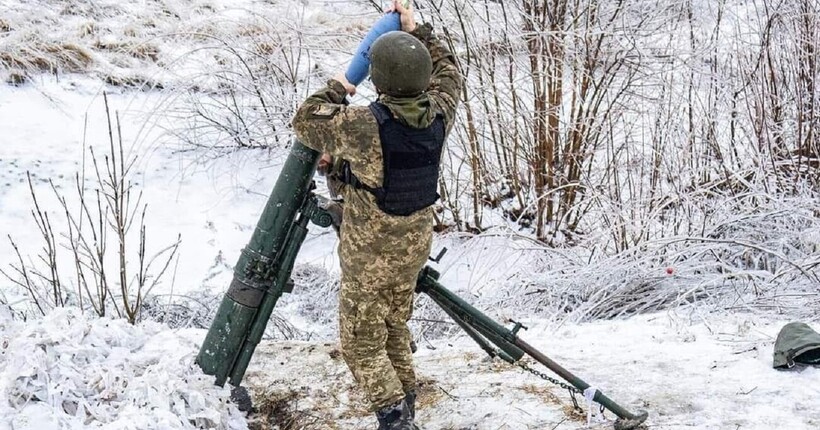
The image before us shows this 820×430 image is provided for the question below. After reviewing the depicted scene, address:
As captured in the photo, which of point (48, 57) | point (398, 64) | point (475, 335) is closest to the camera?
point (398, 64)

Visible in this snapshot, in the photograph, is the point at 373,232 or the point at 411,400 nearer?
the point at 373,232

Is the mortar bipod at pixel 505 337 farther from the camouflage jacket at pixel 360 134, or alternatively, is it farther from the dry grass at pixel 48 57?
the dry grass at pixel 48 57

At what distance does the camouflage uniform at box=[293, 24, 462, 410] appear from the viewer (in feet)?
7.73

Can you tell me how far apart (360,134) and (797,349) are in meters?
1.84

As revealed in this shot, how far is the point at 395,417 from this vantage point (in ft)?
8.50

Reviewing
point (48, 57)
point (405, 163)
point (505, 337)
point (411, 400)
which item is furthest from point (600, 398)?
point (48, 57)

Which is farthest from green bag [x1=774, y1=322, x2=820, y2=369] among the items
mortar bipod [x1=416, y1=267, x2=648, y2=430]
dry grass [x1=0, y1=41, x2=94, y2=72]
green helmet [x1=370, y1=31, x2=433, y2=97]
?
dry grass [x1=0, y1=41, x2=94, y2=72]

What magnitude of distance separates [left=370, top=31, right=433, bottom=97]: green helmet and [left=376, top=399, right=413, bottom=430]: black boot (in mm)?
1035

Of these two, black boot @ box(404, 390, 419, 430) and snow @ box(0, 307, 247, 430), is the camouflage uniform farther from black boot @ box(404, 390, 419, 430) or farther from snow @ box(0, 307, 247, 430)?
snow @ box(0, 307, 247, 430)

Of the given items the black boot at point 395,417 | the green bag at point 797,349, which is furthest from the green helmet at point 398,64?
the green bag at point 797,349

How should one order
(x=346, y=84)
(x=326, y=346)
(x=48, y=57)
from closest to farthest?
(x=346, y=84) < (x=326, y=346) < (x=48, y=57)

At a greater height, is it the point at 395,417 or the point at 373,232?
the point at 373,232

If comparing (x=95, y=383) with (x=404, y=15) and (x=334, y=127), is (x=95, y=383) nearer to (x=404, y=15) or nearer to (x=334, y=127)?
(x=334, y=127)

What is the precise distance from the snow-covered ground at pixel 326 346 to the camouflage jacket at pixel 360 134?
0.83 meters
